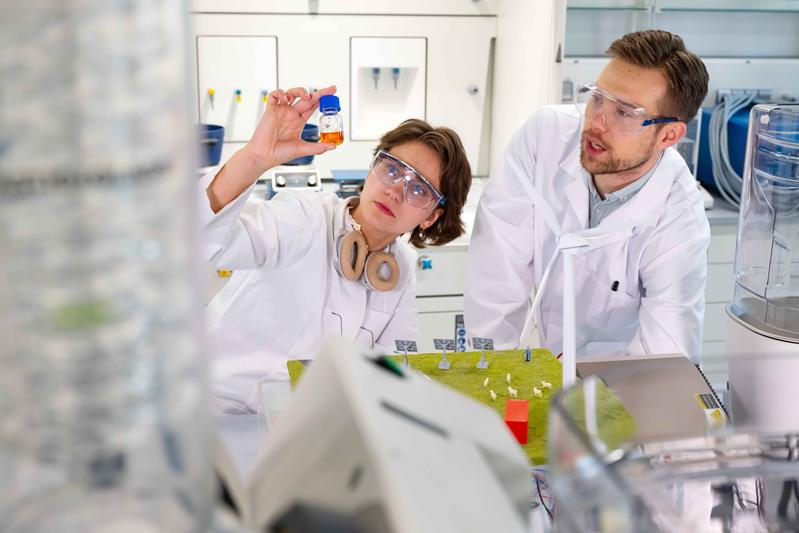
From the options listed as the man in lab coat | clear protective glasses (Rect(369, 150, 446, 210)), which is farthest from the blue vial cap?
the man in lab coat

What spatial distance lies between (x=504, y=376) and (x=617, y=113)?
873 millimetres

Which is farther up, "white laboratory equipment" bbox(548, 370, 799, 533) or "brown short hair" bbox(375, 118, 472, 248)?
"brown short hair" bbox(375, 118, 472, 248)

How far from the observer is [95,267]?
1.63ft

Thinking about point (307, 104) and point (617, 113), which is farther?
point (617, 113)

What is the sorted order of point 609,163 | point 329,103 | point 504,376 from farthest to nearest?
1. point 609,163
2. point 329,103
3. point 504,376

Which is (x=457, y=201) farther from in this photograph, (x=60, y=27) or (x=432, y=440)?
(x=60, y=27)

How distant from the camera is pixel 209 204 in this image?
1.82 m

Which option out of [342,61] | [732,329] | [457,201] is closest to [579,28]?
[342,61]

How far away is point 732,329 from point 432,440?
119 cm

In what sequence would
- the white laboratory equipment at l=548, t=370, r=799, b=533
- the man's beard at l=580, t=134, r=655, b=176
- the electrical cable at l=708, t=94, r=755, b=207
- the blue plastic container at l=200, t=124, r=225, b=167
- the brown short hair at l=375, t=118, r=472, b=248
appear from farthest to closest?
the electrical cable at l=708, t=94, r=755, b=207 < the blue plastic container at l=200, t=124, r=225, b=167 < the man's beard at l=580, t=134, r=655, b=176 < the brown short hair at l=375, t=118, r=472, b=248 < the white laboratory equipment at l=548, t=370, r=799, b=533

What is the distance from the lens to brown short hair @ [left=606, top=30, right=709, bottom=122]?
2.12 meters

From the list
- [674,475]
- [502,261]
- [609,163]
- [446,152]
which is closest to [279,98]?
[446,152]

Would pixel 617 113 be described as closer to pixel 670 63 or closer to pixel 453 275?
pixel 670 63

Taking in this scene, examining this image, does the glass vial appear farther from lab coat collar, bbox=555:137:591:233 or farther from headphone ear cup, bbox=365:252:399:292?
lab coat collar, bbox=555:137:591:233
